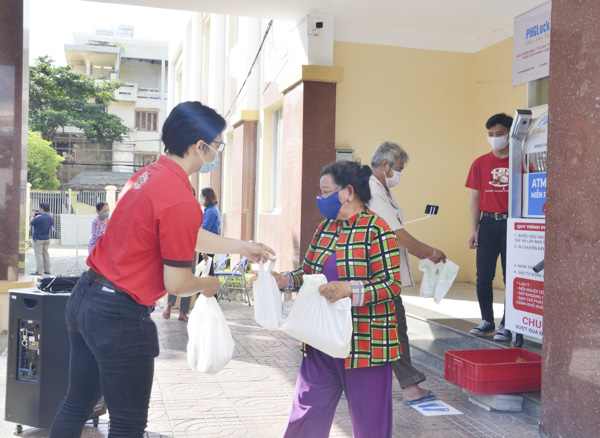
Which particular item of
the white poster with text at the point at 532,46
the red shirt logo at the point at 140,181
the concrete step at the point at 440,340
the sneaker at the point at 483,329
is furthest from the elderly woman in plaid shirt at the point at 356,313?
the white poster with text at the point at 532,46

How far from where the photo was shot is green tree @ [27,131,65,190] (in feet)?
125

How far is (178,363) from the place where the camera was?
6648mm

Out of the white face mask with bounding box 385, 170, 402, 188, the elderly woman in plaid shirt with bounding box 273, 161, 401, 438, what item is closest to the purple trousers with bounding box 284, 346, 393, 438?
the elderly woman in plaid shirt with bounding box 273, 161, 401, 438

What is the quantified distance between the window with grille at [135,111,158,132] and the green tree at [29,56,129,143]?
5.91 m

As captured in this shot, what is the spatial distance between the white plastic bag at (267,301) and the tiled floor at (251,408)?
1623 millimetres

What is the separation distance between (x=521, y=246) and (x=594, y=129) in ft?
5.59

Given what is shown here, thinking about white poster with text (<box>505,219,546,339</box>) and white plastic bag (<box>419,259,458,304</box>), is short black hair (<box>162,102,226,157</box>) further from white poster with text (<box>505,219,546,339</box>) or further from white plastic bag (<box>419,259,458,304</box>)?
white poster with text (<box>505,219,546,339</box>)

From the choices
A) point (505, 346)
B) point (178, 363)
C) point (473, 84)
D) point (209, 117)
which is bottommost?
point (178, 363)

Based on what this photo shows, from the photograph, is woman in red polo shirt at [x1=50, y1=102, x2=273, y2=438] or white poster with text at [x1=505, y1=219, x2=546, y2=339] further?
white poster with text at [x1=505, y1=219, x2=546, y2=339]

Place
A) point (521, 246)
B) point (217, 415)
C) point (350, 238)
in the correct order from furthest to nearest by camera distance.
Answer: point (521, 246) → point (217, 415) → point (350, 238)

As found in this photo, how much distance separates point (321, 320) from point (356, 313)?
0.30m

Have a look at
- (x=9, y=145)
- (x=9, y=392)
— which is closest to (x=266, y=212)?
(x=9, y=145)

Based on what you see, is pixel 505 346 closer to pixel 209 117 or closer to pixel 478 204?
pixel 478 204

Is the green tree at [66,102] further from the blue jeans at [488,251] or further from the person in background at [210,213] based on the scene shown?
the blue jeans at [488,251]
